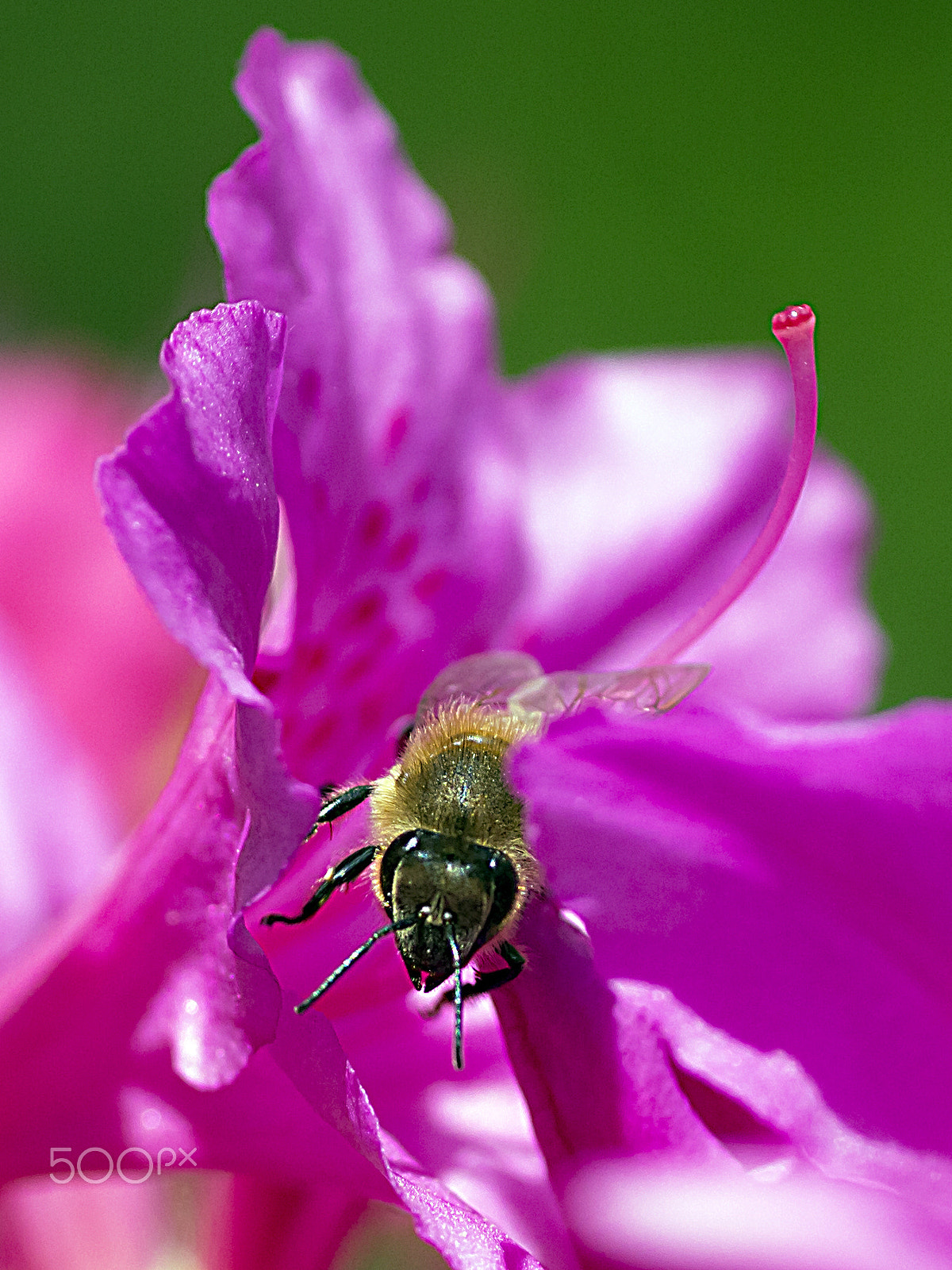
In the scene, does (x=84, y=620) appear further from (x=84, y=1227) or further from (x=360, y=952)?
(x=360, y=952)

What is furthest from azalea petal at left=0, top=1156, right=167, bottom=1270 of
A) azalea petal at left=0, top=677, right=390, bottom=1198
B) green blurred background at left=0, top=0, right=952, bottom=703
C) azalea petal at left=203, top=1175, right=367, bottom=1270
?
green blurred background at left=0, top=0, right=952, bottom=703

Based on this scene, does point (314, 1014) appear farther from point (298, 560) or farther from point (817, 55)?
point (817, 55)

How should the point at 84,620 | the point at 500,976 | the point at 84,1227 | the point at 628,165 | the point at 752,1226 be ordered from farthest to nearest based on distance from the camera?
the point at 628,165
the point at 84,620
the point at 84,1227
the point at 500,976
the point at 752,1226

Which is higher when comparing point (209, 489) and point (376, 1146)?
point (209, 489)

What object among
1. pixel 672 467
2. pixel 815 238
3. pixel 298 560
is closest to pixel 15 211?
pixel 815 238

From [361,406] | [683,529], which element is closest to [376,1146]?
[361,406]

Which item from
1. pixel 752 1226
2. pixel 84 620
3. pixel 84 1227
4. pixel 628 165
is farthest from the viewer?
pixel 628 165
